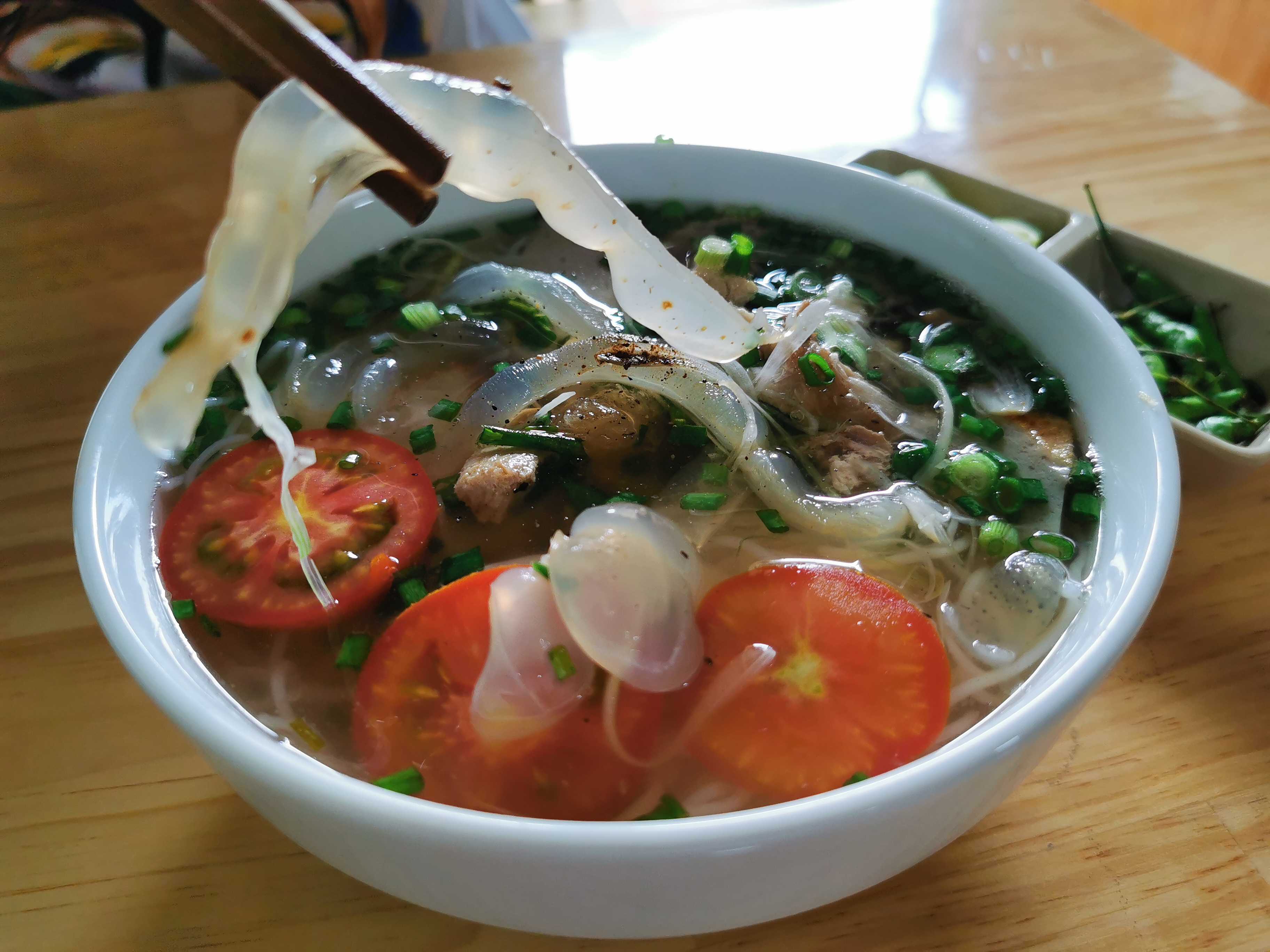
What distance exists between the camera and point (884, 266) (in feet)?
3.58

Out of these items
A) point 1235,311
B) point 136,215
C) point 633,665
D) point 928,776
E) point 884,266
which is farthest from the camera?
point 136,215

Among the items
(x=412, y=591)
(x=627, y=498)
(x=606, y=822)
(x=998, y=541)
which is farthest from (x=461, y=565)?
(x=998, y=541)

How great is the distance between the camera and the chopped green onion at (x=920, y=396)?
0.96 m

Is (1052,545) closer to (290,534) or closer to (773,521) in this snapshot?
(773,521)

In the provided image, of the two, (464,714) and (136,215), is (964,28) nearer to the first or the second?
(136,215)

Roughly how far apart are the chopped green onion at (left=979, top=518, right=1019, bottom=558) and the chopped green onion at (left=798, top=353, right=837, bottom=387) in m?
0.21

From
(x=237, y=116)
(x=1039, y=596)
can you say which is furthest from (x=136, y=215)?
(x=1039, y=596)

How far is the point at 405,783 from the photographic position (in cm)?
63

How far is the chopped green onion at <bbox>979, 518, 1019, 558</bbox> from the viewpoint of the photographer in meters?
0.83

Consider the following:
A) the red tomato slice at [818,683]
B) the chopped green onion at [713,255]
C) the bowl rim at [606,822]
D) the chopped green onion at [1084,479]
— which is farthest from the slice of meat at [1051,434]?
the chopped green onion at [713,255]

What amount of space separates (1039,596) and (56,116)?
71.8 inches

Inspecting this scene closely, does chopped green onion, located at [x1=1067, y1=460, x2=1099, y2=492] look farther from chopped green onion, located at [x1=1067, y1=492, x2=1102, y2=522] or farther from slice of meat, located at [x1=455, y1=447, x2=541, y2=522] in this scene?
slice of meat, located at [x1=455, y1=447, x2=541, y2=522]

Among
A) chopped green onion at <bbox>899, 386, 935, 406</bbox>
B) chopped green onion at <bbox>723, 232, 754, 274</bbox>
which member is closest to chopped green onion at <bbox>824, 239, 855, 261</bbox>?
chopped green onion at <bbox>723, 232, 754, 274</bbox>

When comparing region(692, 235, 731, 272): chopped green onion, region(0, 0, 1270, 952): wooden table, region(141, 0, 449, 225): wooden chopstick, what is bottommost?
region(0, 0, 1270, 952): wooden table
